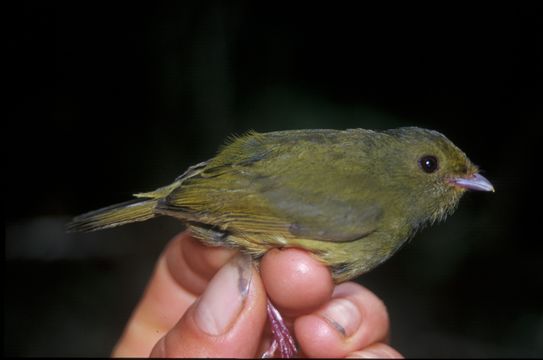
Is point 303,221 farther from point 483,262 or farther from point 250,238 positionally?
point 483,262

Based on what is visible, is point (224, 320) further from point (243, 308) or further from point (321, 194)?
point (321, 194)

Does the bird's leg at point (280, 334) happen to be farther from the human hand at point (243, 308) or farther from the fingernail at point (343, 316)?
the fingernail at point (343, 316)

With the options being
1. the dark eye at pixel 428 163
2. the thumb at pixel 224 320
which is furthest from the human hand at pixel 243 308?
the dark eye at pixel 428 163

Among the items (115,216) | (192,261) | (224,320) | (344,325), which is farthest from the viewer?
(192,261)

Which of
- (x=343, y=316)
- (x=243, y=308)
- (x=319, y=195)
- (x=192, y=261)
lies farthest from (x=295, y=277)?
(x=192, y=261)

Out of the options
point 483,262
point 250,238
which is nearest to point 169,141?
point 250,238

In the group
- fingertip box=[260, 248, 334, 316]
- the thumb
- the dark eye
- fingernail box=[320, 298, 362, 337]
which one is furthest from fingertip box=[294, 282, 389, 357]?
the dark eye
